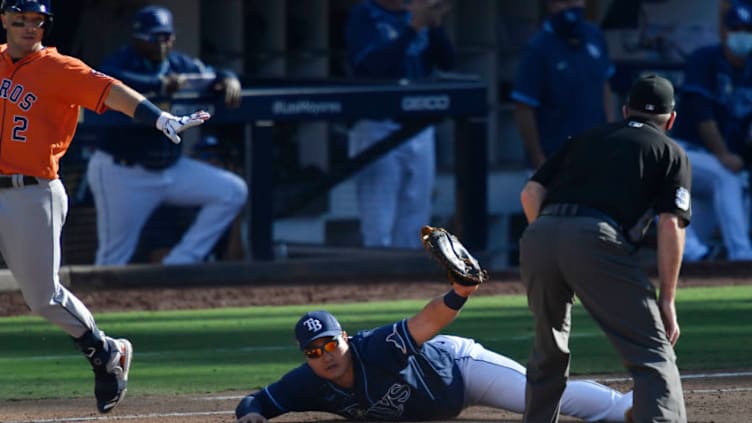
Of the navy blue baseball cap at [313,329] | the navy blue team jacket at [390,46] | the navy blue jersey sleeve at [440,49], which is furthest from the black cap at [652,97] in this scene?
the navy blue jersey sleeve at [440,49]

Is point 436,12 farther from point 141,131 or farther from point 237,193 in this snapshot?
point 141,131

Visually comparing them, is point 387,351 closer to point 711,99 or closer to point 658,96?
point 658,96

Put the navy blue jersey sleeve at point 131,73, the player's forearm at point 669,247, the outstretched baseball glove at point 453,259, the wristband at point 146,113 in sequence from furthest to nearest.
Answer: the navy blue jersey sleeve at point 131,73, the wristband at point 146,113, the outstretched baseball glove at point 453,259, the player's forearm at point 669,247

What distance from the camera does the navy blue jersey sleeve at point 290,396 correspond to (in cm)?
596

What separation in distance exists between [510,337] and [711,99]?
4906 mm

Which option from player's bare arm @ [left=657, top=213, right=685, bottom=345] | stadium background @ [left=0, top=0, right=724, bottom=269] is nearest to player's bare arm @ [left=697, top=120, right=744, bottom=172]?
Result: stadium background @ [left=0, top=0, right=724, bottom=269]

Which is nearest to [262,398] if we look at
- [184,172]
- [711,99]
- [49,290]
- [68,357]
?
[49,290]

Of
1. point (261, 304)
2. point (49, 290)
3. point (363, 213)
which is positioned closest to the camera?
point (49, 290)

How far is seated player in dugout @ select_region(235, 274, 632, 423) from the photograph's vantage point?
5.86 metres

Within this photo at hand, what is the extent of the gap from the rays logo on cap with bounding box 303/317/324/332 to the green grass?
1480 mm

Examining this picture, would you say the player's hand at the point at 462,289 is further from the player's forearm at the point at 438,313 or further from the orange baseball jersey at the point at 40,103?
the orange baseball jersey at the point at 40,103

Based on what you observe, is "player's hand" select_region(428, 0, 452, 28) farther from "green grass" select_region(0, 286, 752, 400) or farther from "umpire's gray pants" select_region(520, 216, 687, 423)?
"umpire's gray pants" select_region(520, 216, 687, 423)

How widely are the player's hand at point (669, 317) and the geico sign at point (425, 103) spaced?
6.97m

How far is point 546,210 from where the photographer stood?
5.46 m
